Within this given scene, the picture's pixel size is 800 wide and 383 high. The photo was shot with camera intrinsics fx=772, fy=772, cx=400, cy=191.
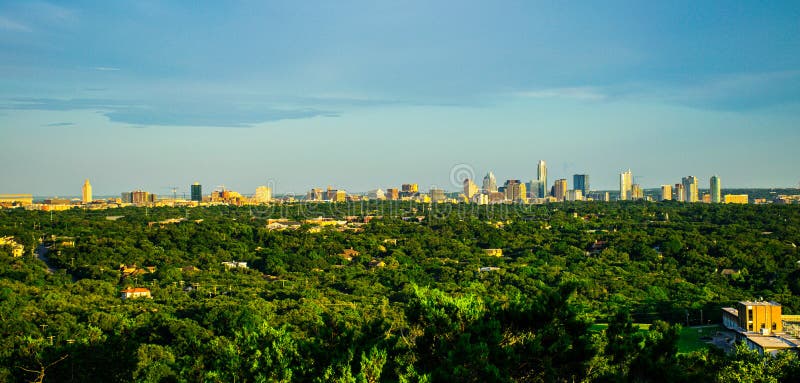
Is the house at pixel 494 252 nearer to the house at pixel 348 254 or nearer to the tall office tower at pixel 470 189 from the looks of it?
the house at pixel 348 254

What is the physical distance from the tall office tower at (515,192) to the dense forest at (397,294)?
1208 inches

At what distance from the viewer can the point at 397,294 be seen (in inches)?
1217

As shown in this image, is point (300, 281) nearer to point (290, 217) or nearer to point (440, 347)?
point (440, 347)

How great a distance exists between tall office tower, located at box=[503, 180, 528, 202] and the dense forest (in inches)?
1208

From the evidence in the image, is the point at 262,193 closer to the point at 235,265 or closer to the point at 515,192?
the point at 515,192

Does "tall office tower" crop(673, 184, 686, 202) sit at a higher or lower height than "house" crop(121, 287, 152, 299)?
higher

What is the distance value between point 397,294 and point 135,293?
1010cm

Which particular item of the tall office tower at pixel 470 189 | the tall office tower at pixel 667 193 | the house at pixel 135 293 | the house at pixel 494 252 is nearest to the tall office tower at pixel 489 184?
the tall office tower at pixel 470 189

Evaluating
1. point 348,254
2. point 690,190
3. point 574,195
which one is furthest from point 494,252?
point 574,195

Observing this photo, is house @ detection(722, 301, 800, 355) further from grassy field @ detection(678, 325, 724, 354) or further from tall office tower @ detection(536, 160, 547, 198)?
tall office tower @ detection(536, 160, 547, 198)

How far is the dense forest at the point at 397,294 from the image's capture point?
11234mm

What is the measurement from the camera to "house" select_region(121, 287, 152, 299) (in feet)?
95.3

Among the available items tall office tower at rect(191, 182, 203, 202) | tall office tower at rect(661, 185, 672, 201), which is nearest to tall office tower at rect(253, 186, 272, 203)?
tall office tower at rect(191, 182, 203, 202)

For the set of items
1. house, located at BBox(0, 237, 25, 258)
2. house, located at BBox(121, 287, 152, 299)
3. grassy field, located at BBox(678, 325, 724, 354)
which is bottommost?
grassy field, located at BBox(678, 325, 724, 354)
